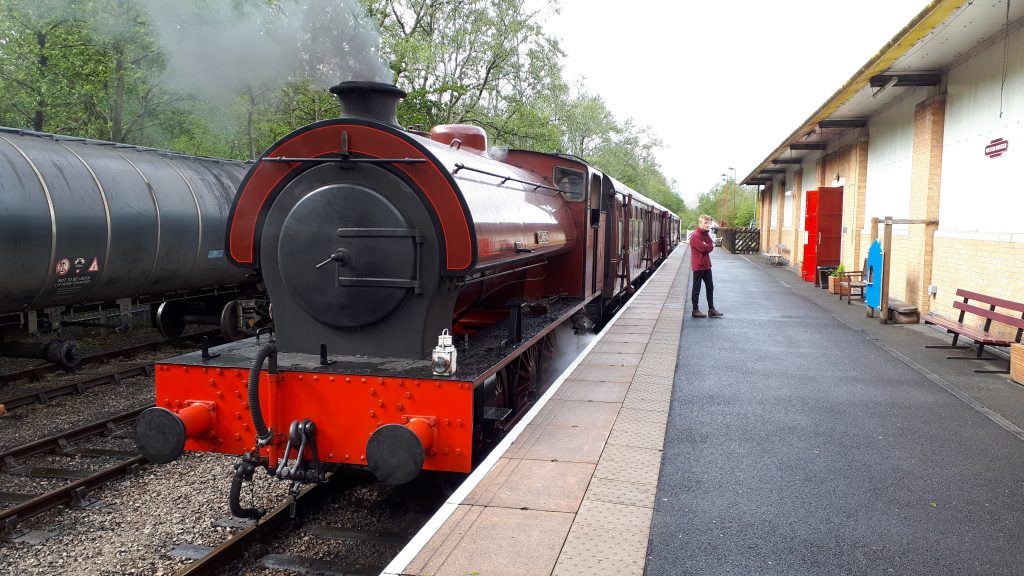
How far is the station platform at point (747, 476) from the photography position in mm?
3395

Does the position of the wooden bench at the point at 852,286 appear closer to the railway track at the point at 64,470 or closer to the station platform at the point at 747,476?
the station platform at the point at 747,476

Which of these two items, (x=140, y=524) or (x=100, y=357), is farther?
(x=100, y=357)

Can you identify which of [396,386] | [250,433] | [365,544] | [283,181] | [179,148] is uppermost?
[179,148]

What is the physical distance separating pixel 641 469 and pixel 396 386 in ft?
5.70

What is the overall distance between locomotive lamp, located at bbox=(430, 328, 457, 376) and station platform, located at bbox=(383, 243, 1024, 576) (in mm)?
697

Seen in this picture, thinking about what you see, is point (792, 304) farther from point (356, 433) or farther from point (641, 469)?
point (356, 433)

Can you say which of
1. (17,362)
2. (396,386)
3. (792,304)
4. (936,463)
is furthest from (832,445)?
(17,362)

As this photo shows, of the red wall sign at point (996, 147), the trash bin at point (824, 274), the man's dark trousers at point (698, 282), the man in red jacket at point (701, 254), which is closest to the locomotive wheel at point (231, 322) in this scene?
the man in red jacket at point (701, 254)

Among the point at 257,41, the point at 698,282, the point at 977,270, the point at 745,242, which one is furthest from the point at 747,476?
the point at 745,242

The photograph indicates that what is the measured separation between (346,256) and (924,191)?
10.6 meters

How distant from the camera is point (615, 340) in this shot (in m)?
9.16

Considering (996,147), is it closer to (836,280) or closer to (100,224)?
(836,280)

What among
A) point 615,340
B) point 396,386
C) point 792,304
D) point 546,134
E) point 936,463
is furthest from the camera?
point 546,134

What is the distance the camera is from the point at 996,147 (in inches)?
345
